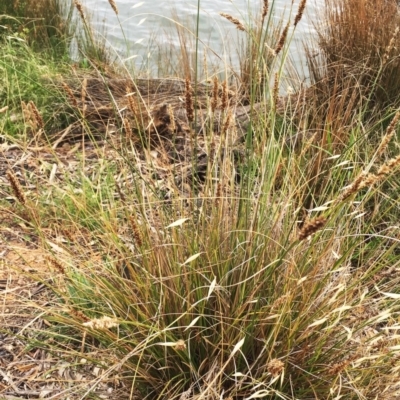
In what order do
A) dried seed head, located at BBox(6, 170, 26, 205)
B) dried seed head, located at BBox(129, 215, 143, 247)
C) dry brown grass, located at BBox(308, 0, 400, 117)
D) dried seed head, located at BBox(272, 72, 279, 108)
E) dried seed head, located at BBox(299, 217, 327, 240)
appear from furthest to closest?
dry brown grass, located at BBox(308, 0, 400, 117), dried seed head, located at BBox(272, 72, 279, 108), dried seed head, located at BBox(129, 215, 143, 247), dried seed head, located at BBox(6, 170, 26, 205), dried seed head, located at BBox(299, 217, 327, 240)

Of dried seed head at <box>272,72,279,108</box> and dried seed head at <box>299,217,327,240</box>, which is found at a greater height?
dried seed head at <box>272,72,279,108</box>

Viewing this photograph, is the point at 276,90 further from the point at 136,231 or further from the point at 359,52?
→ the point at 359,52

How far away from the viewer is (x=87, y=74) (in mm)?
4172

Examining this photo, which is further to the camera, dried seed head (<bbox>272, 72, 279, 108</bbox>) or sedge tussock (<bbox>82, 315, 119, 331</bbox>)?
dried seed head (<bbox>272, 72, 279, 108</bbox>)

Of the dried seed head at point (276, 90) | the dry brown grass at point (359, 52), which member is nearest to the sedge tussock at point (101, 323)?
the dried seed head at point (276, 90)

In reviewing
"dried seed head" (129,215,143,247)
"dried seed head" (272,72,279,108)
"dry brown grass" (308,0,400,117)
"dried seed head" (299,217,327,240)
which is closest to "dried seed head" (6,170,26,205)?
"dried seed head" (129,215,143,247)

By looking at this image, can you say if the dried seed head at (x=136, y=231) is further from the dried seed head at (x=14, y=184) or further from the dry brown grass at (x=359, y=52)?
the dry brown grass at (x=359, y=52)

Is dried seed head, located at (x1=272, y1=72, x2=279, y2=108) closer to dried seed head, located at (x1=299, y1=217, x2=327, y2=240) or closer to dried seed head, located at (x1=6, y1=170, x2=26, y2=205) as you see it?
dried seed head, located at (x1=299, y1=217, x2=327, y2=240)

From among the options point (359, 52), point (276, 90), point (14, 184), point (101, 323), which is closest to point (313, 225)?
point (101, 323)

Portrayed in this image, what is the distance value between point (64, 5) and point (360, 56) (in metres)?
3.40

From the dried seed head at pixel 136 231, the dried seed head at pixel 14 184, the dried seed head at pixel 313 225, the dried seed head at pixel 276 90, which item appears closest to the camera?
the dried seed head at pixel 313 225

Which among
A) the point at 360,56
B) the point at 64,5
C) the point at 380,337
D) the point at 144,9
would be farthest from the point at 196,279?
the point at 144,9

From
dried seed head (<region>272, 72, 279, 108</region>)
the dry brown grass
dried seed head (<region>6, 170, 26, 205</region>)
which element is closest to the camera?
dried seed head (<region>6, 170, 26, 205</region>)

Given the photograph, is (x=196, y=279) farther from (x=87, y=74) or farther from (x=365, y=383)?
(x=87, y=74)
